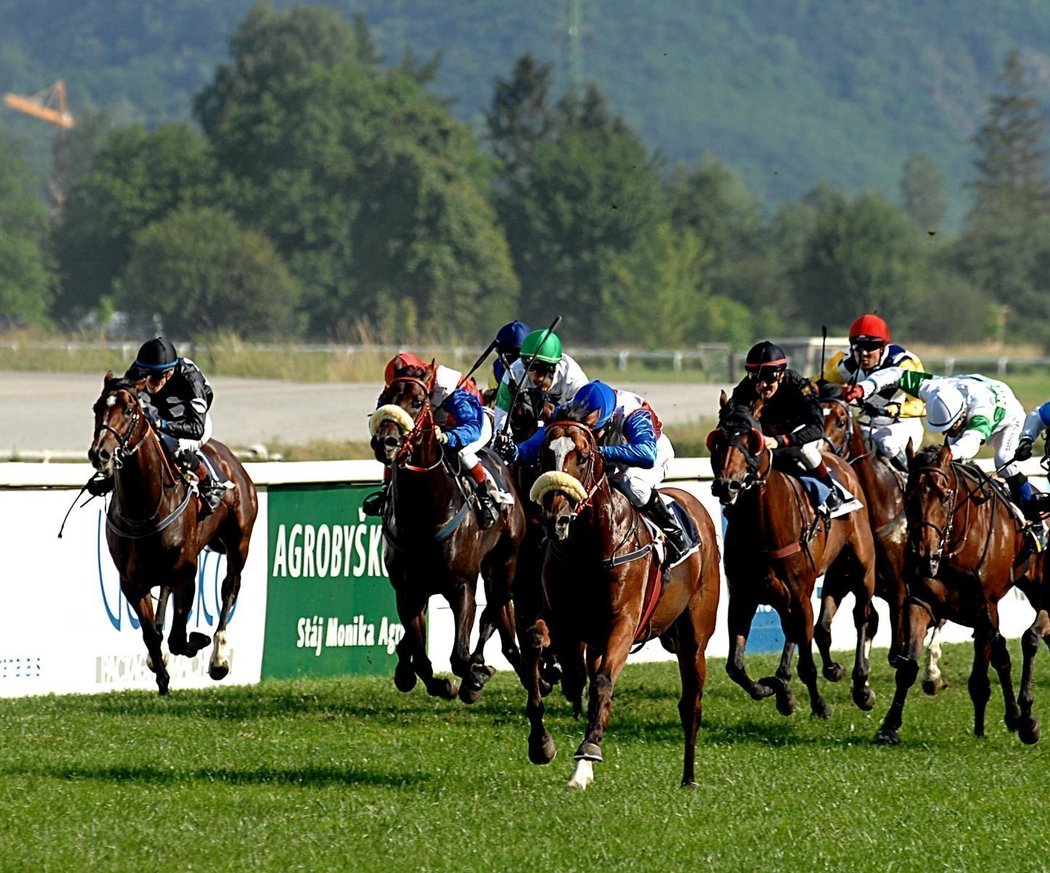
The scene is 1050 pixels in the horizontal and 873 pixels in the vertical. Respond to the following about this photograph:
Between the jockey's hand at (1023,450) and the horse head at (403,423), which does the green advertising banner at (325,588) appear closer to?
the horse head at (403,423)

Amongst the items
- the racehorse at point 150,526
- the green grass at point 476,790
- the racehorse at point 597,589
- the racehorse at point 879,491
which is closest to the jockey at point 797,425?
the racehorse at point 879,491

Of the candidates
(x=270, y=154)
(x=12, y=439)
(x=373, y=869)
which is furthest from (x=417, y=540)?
(x=270, y=154)

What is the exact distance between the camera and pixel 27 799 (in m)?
7.83

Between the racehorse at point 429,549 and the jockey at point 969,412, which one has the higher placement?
the jockey at point 969,412

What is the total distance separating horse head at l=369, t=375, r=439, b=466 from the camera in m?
9.20

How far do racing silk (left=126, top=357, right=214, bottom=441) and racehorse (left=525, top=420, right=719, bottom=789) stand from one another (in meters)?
3.42

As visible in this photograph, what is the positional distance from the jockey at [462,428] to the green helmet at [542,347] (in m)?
0.57

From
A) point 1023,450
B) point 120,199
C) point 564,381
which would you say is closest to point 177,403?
point 564,381

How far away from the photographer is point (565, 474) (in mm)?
7555

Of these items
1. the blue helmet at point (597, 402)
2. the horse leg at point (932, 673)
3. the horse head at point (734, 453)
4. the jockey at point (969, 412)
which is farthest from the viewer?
the horse leg at point (932, 673)

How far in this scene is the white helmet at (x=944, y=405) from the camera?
11555mm

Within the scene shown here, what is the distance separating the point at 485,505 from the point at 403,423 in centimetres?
130

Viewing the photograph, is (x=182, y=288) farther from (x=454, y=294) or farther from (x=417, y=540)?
(x=417, y=540)

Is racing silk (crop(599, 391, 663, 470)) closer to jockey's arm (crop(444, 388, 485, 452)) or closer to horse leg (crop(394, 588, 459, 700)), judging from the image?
jockey's arm (crop(444, 388, 485, 452))
